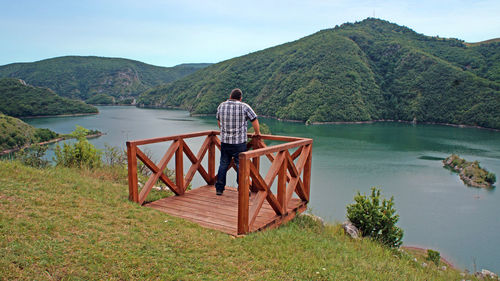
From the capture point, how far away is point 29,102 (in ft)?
263

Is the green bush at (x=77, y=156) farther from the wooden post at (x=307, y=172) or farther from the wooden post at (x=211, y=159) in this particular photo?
the wooden post at (x=307, y=172)

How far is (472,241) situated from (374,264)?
76.4 feet

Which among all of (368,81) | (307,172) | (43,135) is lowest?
(43,135)

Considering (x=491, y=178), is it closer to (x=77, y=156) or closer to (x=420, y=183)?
(x=420, y=183)

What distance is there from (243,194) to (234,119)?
1354 millimetres

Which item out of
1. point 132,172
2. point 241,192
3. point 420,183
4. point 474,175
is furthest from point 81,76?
point 241,192

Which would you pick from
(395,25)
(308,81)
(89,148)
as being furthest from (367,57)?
(89,148)

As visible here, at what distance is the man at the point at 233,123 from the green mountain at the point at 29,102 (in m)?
84.0

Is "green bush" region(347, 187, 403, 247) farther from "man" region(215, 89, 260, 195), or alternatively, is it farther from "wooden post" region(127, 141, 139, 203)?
"wooden post" region(127, 141, 139, 203)

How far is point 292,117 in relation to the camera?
8638cm

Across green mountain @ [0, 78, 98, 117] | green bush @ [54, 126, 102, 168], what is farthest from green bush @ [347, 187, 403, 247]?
green mountain @ [0, 78, 98, 117]

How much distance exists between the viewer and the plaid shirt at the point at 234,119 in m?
4.86

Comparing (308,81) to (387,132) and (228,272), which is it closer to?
(387,132)

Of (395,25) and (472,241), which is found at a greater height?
(395,25)
